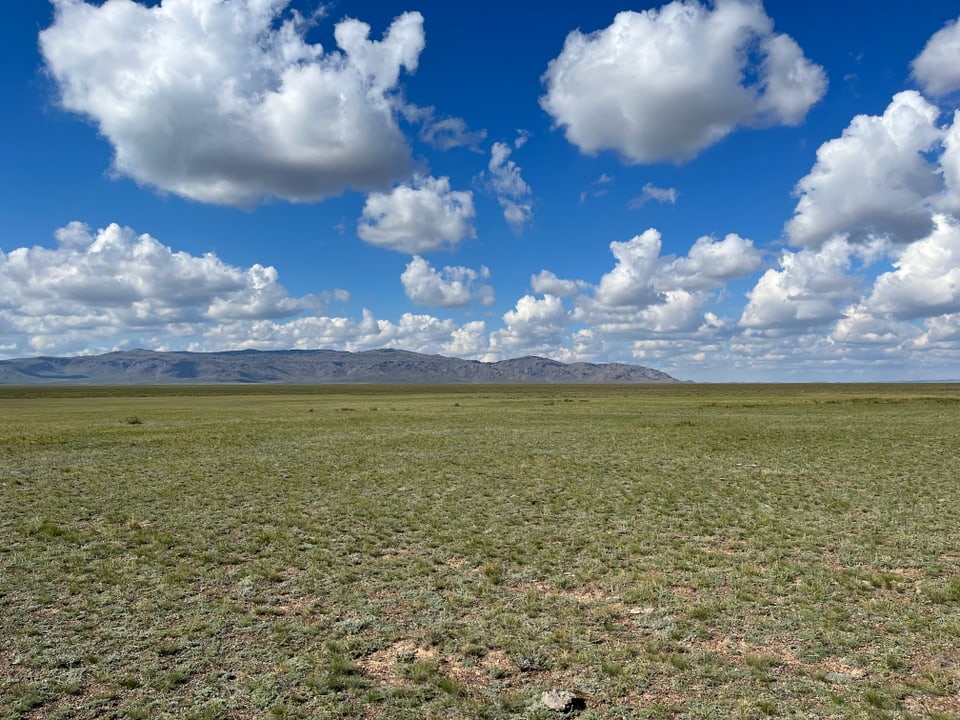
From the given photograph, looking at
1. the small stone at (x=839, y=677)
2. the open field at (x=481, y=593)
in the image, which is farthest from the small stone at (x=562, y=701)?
the small stone at (x=839, y=677)

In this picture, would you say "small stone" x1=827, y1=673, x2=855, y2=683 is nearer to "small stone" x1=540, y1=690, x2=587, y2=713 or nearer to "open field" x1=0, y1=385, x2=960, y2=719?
"open field" x1=0, y1=385, x2=960, y2=719

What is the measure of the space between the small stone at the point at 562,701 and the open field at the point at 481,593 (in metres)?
0.17

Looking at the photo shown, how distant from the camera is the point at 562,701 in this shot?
25.5 feet

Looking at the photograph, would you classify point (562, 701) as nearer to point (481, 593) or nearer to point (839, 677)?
point (839, 677)

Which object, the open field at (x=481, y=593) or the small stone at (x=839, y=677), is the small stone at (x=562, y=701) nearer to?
the open field at (x=481, y=593)

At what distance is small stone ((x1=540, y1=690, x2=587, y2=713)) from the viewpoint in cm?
771

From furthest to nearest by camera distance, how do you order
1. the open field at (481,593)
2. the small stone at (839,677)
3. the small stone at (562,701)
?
the small stone at (839,677) → the open field at (481,593) → the small stone at (562,701)

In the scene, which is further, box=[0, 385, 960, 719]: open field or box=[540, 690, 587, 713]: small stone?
box=[0, 385, 960, 719]: open field

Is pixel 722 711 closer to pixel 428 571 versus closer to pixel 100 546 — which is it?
pixel 428 571

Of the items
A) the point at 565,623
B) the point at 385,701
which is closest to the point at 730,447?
the point at 565,623

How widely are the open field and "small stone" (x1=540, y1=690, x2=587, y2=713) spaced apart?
174mm

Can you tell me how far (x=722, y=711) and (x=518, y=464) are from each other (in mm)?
22524

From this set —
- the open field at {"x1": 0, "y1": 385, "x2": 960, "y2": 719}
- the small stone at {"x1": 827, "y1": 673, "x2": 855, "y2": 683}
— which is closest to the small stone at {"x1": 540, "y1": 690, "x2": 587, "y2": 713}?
the open field at {"x1": 0, "y1": 385, "x2": 960, "y2": 719}

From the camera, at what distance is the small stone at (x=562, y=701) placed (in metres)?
7.71
